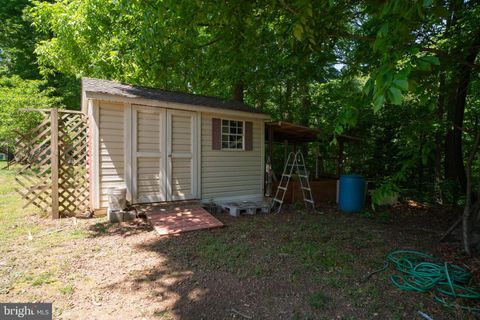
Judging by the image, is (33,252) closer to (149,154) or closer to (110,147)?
(110,147)

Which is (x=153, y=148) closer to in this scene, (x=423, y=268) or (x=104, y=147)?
(x=104, y=147)

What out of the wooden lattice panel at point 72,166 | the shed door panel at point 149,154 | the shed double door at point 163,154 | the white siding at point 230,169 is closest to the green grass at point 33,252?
the wooden lattice panel at point 72,166

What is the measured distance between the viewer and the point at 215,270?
336 centimetres

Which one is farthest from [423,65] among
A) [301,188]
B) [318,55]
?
[301,188]

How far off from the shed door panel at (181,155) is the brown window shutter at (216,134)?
1.85 ft

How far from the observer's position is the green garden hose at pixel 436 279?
108 inches

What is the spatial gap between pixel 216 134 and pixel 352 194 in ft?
13.1

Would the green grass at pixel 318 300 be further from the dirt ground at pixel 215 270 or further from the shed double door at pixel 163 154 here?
the shed double door at pixel 163 154

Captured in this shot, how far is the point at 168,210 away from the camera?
5.74 meters

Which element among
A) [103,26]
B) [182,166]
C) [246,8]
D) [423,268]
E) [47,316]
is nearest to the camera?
[47,316]

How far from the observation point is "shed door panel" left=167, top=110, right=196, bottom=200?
6113mm

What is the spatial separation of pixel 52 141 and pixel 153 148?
6.44ft

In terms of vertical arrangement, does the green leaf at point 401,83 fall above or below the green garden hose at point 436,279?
above

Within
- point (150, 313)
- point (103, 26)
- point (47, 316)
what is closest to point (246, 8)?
point (150, 313)
